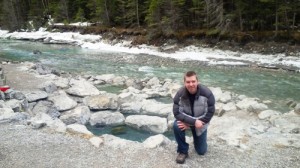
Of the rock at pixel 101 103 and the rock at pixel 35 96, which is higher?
the rock at pixel 35 96

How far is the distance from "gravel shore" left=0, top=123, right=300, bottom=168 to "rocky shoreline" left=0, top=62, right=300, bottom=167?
0.17 feet

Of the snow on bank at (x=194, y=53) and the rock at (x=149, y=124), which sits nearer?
the rock at (x=149, y=124)

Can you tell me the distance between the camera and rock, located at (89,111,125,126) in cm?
1075

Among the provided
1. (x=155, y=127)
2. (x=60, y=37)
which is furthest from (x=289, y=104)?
(x=60, y=37)

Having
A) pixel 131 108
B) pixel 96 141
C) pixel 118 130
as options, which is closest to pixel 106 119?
pixel 118 130

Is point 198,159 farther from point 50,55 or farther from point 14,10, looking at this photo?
point 14,10

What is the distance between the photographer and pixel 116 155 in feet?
23.5

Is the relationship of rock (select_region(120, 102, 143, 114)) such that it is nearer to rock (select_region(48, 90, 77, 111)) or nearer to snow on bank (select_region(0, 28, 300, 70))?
rock (select_region(48, 90, 77, 111))

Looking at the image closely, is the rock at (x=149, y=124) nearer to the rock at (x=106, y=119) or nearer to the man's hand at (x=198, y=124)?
the rock at (x=106, y=119)

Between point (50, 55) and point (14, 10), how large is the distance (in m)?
38.3

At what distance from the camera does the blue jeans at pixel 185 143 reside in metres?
6.64

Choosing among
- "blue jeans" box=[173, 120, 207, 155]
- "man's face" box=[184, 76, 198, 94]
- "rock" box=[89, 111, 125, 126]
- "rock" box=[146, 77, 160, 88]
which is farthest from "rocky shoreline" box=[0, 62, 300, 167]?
"man's face" box=[184, 76, 198, 94]

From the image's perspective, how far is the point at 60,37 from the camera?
44156mm

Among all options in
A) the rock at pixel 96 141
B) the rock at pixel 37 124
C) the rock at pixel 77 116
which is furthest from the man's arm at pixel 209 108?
the rock at pixel 77 116
